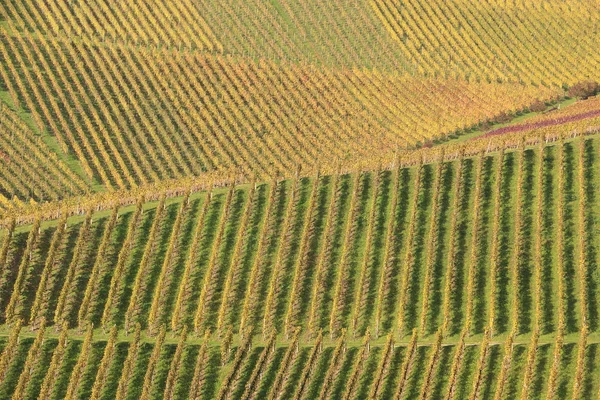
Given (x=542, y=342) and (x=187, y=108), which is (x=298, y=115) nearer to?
(x=187, y=108)

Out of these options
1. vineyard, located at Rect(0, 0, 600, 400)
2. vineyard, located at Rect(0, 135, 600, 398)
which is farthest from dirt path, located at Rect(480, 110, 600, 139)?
vineyard, located at Rect(0, 135, 600, 398)

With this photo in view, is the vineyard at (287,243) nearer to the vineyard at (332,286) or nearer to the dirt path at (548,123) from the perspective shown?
the vineyard at (332,286)

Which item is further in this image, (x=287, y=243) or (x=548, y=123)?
(x=548, y=123)

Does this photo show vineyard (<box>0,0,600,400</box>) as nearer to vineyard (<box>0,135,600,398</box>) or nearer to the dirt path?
vineyard (<box>0,135,600,398</box>)

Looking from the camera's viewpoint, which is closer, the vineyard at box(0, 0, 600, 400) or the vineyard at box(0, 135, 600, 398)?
the vineyard at box(0, 135, 600, 398)

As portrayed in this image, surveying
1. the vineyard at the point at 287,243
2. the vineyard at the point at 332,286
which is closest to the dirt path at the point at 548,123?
the vineyard at the point at 287,243

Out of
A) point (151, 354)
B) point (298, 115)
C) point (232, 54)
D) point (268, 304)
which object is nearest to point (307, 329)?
point (268, 304)

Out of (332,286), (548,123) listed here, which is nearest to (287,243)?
(332,286)

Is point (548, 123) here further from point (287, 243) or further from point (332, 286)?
point (332, 286)

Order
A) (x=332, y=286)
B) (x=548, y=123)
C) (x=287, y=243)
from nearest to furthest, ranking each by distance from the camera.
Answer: (x=332, y=286)
(x=287, y=243)
(x=548, y=123)
